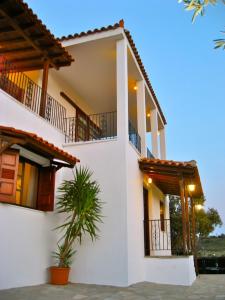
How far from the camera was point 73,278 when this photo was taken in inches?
359

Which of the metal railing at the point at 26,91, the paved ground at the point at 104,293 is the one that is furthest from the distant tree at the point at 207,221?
the paved ground at the point at 104,293

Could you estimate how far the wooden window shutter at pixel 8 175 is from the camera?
276 inches

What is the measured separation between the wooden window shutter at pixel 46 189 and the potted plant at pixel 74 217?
0.41 m

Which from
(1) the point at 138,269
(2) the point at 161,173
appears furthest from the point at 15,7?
(1) the point at 138,269

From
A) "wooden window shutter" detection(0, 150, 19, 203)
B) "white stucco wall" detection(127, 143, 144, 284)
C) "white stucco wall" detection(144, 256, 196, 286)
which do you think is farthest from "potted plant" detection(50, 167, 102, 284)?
"white stucco wall" detection(144, 256, 196, 286)

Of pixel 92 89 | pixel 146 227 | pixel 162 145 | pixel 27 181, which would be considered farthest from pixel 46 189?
pixel 162 145

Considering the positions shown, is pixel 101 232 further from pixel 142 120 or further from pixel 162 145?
pixel 162 145

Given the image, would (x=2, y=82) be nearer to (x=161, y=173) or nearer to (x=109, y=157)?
(x=109, y=157)

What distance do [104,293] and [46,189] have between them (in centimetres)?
298

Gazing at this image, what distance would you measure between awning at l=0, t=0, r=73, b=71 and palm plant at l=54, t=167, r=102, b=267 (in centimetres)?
373

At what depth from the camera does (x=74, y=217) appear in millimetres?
8602

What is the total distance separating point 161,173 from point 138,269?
331cm

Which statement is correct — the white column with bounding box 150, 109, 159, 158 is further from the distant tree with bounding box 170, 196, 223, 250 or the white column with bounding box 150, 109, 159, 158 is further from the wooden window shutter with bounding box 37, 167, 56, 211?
the wooden window shutter with bounding box 37, 167, 56, 211

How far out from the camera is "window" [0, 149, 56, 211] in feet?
23.5
